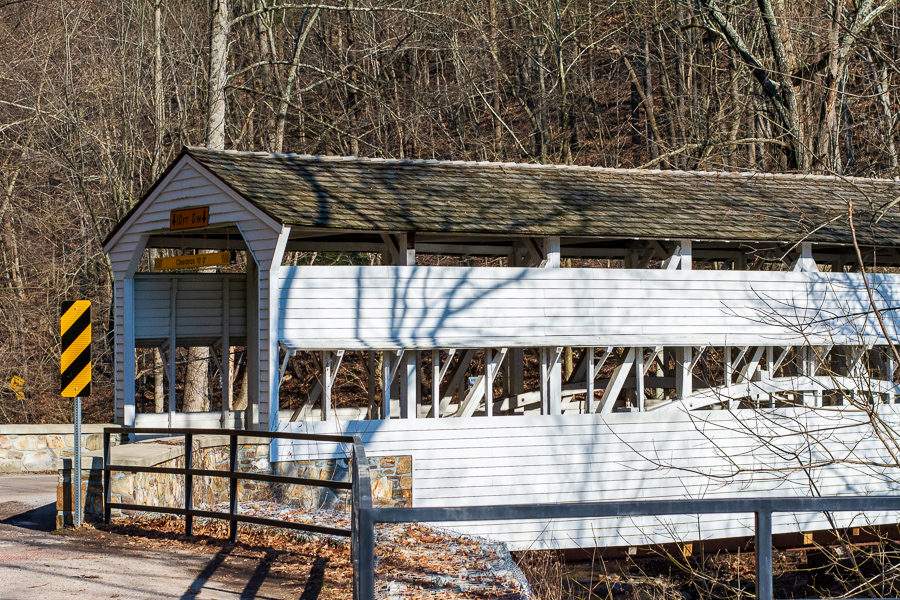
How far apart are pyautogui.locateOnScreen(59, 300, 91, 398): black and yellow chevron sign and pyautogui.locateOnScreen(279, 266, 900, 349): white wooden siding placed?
2.93m

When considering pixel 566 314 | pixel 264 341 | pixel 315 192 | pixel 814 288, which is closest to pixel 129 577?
pixel 264 341

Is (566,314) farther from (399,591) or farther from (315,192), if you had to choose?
(399,591)

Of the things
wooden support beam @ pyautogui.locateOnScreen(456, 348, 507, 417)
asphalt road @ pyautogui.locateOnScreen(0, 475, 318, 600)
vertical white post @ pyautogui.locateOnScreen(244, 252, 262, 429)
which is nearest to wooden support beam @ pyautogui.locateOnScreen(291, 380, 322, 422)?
vertical white post @ pyautogui.locateOnScreen(244, 252, 262, 429)

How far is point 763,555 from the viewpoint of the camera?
349 cm

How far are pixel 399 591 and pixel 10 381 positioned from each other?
1785cm

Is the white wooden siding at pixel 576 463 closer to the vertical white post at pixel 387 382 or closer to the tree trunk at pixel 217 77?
the vertical white post at pixel 387 382

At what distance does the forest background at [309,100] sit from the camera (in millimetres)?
19984

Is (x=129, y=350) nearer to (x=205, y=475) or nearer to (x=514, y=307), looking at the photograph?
(x=205, y=475)

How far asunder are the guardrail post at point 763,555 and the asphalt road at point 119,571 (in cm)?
365

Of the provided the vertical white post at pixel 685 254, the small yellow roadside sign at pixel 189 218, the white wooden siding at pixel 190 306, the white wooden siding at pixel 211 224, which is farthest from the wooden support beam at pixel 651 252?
the small yellow roadside sign at pixel 189 218

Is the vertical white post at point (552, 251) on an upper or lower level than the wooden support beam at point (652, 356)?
upper

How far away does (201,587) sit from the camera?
641 centimetres

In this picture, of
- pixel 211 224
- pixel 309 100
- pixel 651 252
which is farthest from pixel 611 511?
pixel 309 100

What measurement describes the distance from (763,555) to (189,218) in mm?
9938
